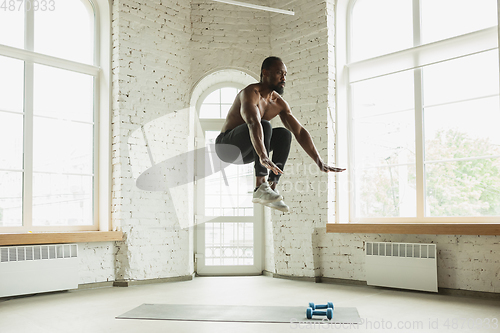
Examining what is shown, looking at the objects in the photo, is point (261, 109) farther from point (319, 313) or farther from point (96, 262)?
point (96, 262)

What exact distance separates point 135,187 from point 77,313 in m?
2.08

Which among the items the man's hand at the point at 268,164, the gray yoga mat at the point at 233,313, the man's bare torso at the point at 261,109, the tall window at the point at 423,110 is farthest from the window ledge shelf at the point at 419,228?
the man's hand at the point at 268,164

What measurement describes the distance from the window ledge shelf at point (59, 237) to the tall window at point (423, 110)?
3.19 m

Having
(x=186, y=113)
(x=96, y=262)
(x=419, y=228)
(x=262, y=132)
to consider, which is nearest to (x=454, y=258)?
(x=419, y=228)

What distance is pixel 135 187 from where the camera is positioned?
5957 mm

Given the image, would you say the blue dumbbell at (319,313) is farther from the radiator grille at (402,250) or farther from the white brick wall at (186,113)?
the white brick wall at (186,113)

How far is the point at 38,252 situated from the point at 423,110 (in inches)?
188

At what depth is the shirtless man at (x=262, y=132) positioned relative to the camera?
2.73 meters

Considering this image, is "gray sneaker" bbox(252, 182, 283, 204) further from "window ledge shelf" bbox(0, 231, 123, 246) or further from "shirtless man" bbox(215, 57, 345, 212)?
"window ledge shelf" bbox(0, 231, 123, 246)

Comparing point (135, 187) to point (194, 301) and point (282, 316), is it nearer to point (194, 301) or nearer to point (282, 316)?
point (194, 301)

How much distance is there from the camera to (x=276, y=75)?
2.82 metres

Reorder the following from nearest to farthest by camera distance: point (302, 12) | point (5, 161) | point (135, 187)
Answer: point (5, 161) → point (135, 187) → point (302, 12)

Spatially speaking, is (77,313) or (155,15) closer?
(77,313)

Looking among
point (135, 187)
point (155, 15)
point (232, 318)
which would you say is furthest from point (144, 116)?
point (232, 318)
